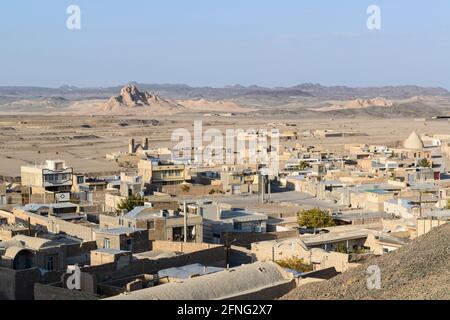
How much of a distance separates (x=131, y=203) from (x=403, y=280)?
17145 mm

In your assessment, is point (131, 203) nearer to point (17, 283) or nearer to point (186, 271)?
point (186, 271)

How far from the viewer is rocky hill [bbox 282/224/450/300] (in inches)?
538

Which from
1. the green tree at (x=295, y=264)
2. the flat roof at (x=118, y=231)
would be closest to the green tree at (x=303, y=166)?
the flat roof at (x=118, y=231)

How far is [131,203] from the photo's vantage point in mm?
30594

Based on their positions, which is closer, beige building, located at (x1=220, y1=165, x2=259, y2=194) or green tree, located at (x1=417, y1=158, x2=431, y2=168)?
beige building, located at (x1=220, y1=165, x2=259, y2=194)

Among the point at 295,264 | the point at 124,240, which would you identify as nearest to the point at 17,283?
the point at 124,240

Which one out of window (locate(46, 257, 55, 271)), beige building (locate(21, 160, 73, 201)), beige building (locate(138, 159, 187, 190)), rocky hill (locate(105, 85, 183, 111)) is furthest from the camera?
rocky hill (locate(105, 85, 183, 111))

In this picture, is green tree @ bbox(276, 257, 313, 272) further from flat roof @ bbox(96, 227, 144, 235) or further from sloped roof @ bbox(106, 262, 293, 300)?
flat roof @ bbox(96, 227, 144, 235)

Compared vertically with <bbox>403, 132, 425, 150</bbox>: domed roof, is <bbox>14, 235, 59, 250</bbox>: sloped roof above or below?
above

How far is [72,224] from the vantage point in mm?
25391

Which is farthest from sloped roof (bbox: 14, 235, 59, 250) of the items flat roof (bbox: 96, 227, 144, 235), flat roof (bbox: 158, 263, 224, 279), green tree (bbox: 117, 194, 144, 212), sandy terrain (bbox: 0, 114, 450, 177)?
sandy terrain (bbox: 0, 114, 450, 177)

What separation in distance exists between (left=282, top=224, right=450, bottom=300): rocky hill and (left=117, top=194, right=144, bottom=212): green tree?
1442 centimetres
